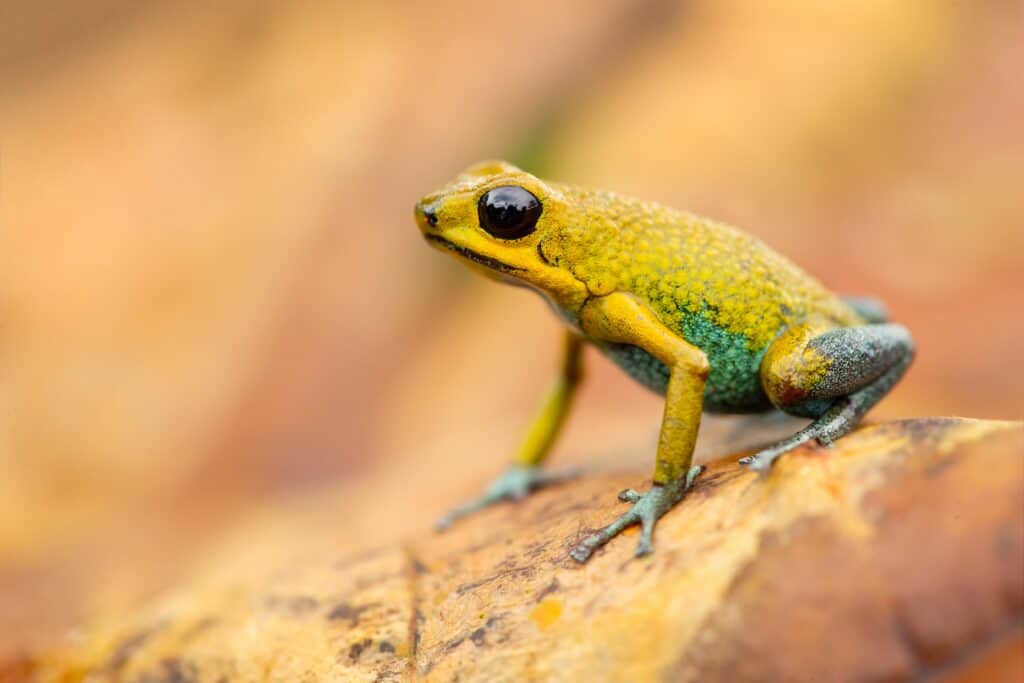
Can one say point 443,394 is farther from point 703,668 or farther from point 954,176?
point 703,668

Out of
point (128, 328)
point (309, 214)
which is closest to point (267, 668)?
point (128, 328)

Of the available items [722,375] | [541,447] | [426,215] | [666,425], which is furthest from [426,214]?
[541,447]

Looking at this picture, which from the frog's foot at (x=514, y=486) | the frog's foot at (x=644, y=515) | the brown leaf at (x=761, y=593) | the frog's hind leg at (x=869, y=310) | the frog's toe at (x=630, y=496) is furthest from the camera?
the frog's foot at (x=514, y=486)

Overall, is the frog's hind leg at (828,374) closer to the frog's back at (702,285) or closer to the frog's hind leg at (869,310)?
the frog's back at (702,285)

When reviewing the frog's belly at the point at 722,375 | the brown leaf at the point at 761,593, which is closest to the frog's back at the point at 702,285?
the frog's belly at the point at 722,375

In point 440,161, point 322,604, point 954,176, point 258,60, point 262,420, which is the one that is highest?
point 258,60
